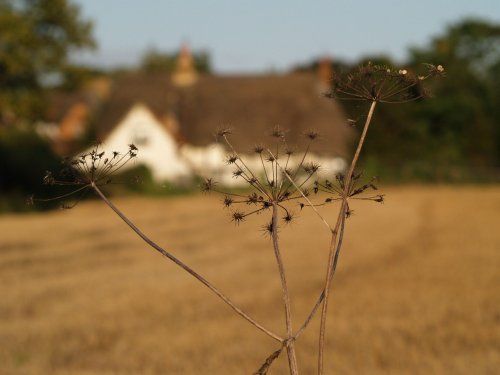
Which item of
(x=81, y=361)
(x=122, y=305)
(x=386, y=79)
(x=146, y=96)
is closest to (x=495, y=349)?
(x=81, y=361)

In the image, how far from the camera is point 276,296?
1692cm

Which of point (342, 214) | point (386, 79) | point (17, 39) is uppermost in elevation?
point (17, 39)

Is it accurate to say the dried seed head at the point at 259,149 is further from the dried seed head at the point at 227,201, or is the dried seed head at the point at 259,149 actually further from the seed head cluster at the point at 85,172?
the seed head cluster at the point at 85,172

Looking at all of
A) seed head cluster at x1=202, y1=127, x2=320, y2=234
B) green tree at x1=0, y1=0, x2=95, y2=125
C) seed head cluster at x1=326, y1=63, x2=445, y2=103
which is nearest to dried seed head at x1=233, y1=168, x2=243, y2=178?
seed head cluster at x1=202, y1=127, x2=320, y2=234

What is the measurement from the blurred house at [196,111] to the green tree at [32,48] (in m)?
15.1

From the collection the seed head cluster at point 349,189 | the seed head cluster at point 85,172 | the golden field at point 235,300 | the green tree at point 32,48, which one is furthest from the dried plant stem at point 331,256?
the green tree at point 32,48

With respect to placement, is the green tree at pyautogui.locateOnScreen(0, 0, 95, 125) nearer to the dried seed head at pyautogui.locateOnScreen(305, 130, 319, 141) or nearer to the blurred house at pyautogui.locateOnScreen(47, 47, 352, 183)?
the blurred house at pyautogui.locateOnScreen(47, 47, 352, 183)

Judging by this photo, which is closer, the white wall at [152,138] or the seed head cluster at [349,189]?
the seed head cluster at [349,189]

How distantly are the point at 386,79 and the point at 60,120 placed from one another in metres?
94.3

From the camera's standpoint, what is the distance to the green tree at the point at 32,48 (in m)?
46.0

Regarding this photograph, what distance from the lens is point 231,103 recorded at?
70.2m

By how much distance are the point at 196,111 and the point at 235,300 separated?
175ft

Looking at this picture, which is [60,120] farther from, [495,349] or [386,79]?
[386,79]

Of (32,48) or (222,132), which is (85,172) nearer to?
(222,132)
